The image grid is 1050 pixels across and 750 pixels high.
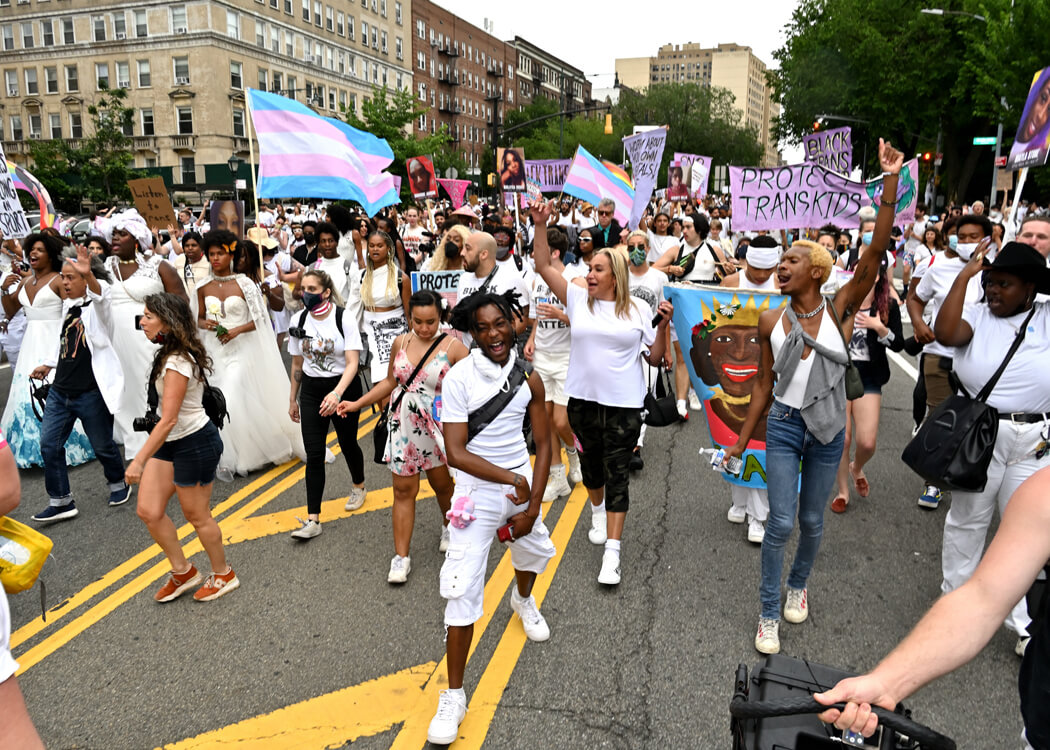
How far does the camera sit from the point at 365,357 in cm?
732

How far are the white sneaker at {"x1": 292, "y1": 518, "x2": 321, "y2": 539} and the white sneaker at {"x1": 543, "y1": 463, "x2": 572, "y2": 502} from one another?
1729 mm

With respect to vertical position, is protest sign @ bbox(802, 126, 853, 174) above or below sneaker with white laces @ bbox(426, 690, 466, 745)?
above

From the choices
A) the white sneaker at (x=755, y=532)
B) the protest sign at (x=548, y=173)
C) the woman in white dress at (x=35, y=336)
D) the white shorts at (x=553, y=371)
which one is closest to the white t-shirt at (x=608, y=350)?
the white sneaker at (x=755, y=532)

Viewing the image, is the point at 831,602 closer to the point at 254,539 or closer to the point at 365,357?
the point at 254,539

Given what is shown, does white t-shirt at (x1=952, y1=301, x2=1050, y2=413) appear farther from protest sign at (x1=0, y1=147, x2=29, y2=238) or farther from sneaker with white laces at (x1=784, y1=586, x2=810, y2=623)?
protest sign at (x1=0, y1=147, x2=29, y2=238)

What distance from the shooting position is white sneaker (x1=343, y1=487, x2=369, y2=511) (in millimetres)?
5660

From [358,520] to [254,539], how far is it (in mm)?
711

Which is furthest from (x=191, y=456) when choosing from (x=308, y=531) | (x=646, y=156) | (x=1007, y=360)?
(x=646, y=156)

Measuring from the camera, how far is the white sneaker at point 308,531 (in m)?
5.09

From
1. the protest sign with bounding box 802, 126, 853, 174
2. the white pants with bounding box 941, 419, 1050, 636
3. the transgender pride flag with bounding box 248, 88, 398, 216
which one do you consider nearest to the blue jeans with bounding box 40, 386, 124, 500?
the transgender pride flag with bounding box 248, 88, 398, 216

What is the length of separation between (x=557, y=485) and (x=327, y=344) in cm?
206

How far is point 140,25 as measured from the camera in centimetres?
5491

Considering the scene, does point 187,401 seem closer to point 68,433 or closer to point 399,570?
point 399,570

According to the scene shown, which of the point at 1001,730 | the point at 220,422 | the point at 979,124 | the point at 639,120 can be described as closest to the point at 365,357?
the point at 220,422
